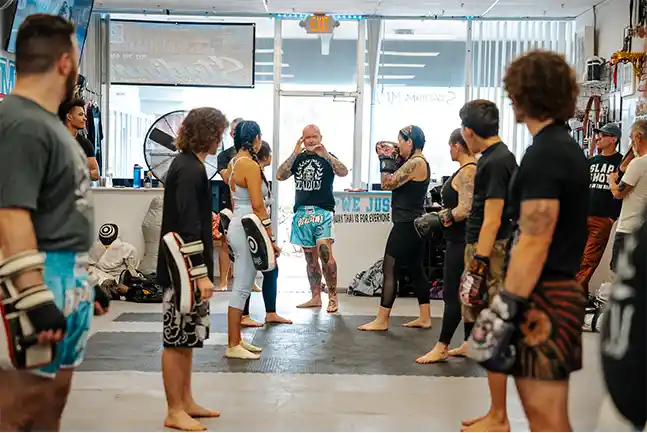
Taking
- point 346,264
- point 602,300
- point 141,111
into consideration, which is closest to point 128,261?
point 346,264

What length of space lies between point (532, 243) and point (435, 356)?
2431 mm

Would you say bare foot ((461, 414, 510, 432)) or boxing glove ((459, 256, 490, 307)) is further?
bare foot ((461, 414, 510, 432))

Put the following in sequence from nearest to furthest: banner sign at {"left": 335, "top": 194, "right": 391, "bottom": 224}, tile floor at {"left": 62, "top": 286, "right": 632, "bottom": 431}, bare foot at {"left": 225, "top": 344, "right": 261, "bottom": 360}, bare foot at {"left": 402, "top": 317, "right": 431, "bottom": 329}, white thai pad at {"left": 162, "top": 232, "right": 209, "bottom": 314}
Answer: white thai pad at {"left": 162, "top": 232, "right": 209, "bottom": 314} → tile floor at {"left": 62, "top": 286, "right": 632, "bottom": 431} → bare foot at {"left": 225, "top": 344, "right": 261, "bottom": 360} → bare foot at {"left": 402, "top": 317, "right": 431, "bottom": 329} → banner sign at {"left": 335, "top": 194, "right": 391, "bottom": 224}

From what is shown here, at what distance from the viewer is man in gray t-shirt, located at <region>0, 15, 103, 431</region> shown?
1.68 metres

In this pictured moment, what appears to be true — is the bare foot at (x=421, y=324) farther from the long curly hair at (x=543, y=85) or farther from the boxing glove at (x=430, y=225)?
the long curly hair at (x=543, y=85)

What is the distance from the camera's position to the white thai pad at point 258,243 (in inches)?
155

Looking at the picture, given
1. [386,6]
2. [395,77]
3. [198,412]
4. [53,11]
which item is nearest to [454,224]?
[198,412]

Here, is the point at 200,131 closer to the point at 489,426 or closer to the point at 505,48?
the point at 489,426

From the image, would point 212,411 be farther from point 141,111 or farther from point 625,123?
point 141,111

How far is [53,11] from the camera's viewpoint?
20.0 ft

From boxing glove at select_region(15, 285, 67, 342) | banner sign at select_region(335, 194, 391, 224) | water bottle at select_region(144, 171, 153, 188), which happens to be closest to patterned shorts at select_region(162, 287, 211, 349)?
boxing glove at select_region(15, 285, 67, 342)

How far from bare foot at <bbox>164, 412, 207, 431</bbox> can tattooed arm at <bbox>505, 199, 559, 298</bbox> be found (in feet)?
5.32

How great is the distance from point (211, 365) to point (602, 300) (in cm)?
272

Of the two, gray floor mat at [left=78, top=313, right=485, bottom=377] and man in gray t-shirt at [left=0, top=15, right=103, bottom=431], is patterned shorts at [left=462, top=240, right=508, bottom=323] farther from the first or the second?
man in gray t-shirt at [left=0, top=15, right=103, bottom=431]
